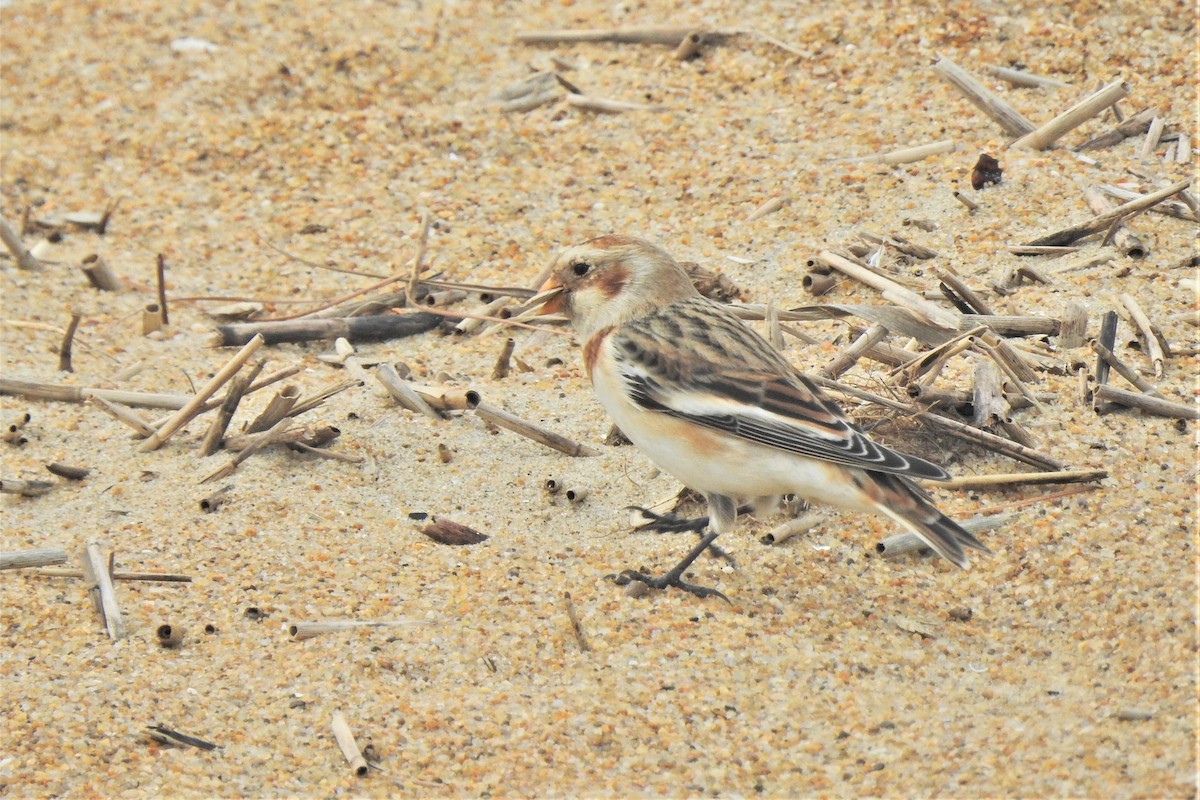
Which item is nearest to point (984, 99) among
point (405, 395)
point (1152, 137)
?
point (1152, 137)

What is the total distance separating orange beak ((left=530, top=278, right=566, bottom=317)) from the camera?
5012 mm

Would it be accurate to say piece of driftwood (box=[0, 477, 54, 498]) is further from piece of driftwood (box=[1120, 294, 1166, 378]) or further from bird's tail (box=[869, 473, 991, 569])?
piece of driftwood (box=[1120, 294, 1166, 378])

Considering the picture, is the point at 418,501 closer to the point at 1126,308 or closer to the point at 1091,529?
the point at 1091,529

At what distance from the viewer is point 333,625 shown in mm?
4227

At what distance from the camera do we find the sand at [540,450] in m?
3.75

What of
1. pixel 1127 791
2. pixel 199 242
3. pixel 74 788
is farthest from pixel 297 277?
pixel 1127 791

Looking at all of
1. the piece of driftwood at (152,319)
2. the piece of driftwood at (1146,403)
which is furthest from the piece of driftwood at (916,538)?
the piece of driftwood at (152,319)

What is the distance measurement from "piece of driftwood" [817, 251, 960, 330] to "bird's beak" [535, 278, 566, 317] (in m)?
1.38

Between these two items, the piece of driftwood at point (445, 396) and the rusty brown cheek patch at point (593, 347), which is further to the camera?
the piece of driftwood at point (445, 396)

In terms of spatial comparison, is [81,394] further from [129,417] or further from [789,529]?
[789,529]

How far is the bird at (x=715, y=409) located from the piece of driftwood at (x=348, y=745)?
115cm

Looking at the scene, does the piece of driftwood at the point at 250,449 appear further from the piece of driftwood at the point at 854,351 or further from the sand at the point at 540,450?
the piece of driftwood at the point at 854,351

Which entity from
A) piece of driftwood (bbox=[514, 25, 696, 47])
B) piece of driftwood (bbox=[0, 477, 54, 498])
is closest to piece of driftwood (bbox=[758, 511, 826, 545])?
piece of driftwood (bbox=[0, 477, 54, 498])

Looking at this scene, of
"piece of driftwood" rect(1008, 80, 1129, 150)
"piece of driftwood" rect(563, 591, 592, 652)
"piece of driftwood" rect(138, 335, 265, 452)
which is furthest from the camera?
"piece of driftwood" rect(1008, 80, 1129, 150)
